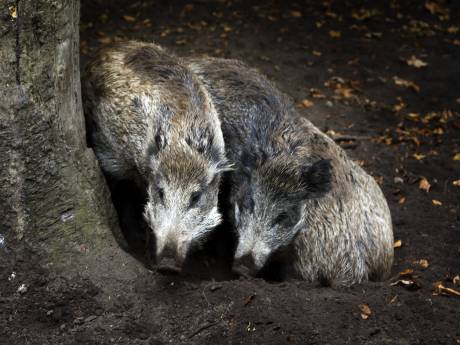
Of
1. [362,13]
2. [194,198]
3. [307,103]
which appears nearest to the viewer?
[194,198]

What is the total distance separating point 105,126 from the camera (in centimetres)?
487

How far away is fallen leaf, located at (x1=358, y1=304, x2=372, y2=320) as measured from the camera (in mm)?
3873

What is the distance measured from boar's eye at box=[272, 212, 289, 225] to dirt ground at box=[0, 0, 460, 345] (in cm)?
48

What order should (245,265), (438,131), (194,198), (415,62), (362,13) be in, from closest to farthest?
(194,198) → (245,265) → (438,131) → (415,62) → (362,13)

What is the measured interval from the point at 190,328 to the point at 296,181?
137 centimetres

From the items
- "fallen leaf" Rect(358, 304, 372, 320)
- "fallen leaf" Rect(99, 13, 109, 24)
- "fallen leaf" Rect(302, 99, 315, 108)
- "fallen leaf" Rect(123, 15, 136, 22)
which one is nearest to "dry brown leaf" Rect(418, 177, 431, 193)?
"fallen leaf" Rect(302, 99, 315, 108)

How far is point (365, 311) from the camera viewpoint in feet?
12.8

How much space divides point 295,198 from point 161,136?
104 cm

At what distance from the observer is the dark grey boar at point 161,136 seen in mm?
4234

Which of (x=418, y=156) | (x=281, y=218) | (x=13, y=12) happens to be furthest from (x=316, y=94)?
(x=13, y=12)

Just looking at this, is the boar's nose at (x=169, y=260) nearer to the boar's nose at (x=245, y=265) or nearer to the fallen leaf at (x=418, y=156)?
the boar's nose at (x=245, y=265)

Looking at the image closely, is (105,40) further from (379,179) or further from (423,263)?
(423,263)

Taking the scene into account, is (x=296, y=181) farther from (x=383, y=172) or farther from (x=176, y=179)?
(x=383, y=172)

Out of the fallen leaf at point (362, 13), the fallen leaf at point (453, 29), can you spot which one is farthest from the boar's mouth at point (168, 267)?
the fallen leaf at point (453, 29)
